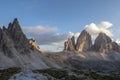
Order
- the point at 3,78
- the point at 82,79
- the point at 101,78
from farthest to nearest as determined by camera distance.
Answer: the point at 101,78 < the point at 82,79 < the point at 3,78

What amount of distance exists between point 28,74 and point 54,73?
620 cm

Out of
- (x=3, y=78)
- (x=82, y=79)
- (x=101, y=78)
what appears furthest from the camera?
(x=101, y=78)

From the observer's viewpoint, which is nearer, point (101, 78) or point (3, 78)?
point (3, 78)

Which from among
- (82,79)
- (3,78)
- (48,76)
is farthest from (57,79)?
(3,78)

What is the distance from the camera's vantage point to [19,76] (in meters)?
45.6

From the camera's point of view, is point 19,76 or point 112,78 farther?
point 112,78

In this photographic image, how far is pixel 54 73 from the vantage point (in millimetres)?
51062

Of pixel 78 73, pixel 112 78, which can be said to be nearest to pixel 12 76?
pixel 78 73

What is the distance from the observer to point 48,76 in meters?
47.3

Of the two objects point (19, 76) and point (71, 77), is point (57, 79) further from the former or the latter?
point (19, 76)

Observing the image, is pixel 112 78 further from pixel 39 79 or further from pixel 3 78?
pixel 3 78

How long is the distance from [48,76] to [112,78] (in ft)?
47.1

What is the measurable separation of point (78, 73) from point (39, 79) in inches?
500

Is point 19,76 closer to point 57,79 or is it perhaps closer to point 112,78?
point 57,79
